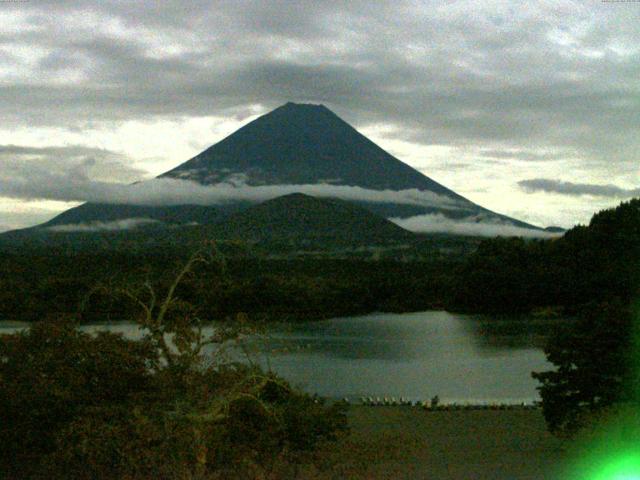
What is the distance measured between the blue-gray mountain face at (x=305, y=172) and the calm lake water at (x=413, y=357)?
150 ft

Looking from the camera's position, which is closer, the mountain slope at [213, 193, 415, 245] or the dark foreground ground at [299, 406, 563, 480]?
the dark foreground ground at [299, 406, 563, 480]

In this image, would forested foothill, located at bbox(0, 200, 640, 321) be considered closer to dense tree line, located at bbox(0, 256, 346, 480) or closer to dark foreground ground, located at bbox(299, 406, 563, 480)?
dark foreground ground, located at bbox(299, 406, 563, 480)

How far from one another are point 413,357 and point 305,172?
61.5 metres

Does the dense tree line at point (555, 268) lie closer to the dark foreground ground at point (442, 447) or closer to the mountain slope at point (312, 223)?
the dark foreground ground at point (442, 447)

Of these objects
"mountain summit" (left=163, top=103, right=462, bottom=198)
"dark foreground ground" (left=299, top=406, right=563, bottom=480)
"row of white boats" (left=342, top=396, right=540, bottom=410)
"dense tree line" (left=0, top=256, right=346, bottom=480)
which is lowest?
"row of white boats" (left=342, top=396, right=540, bottom=410)

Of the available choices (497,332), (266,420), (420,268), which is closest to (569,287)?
(497,332)

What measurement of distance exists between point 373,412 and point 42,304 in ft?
68.0

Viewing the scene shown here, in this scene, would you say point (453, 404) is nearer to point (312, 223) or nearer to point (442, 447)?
point (442, 447)

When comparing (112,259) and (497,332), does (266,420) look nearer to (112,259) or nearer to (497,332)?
(497,332)

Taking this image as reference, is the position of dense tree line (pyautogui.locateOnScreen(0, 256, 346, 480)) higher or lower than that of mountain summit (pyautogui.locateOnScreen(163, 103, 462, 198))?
lower

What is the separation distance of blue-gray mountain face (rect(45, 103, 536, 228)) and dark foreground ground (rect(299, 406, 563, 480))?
63.9m

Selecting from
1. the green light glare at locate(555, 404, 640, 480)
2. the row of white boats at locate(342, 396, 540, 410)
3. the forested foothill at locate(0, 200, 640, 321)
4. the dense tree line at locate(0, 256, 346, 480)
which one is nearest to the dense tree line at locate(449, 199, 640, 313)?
the forested foothill at locate(0, 200, 640, 321)

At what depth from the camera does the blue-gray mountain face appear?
80.6 m

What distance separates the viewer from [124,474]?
258 inches
